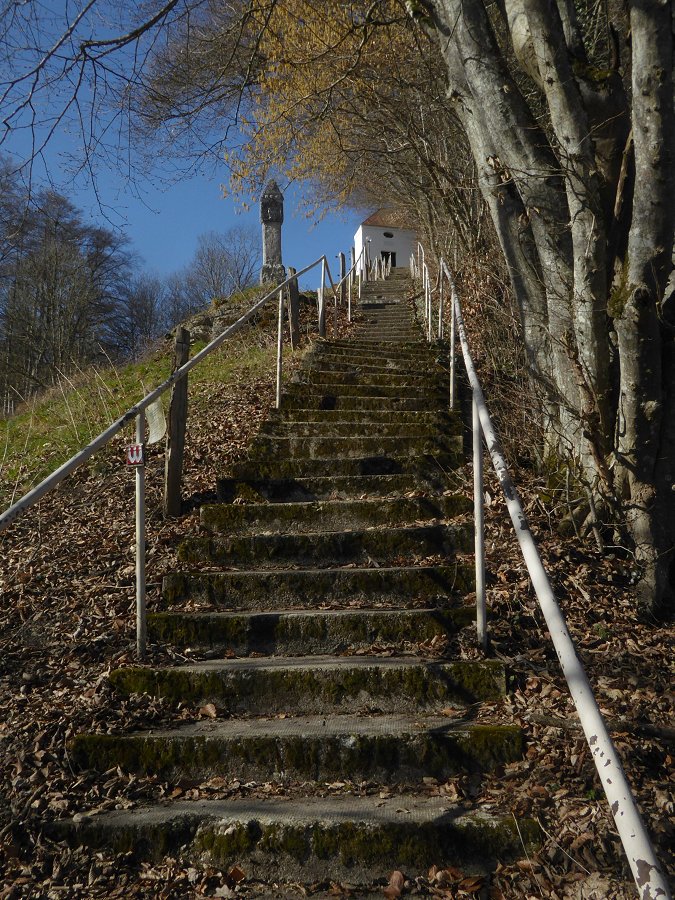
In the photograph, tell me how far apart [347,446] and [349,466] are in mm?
349

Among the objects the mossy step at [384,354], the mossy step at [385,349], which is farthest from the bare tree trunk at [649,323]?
the mossy step at [385,349]

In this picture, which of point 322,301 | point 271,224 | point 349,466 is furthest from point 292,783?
point 271,224

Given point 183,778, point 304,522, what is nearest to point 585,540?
point 304,522

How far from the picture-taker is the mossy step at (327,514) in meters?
4.59

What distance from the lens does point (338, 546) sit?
4.21 metres

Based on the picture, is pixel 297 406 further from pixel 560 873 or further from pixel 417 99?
pixel 417 99

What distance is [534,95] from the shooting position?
22.9 ft

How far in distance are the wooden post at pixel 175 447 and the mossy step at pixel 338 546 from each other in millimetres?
763

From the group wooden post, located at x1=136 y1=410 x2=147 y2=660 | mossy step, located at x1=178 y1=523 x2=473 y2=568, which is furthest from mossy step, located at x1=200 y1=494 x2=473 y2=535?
wooden post, located at x1=136 y1=410 x2=147 y2=660

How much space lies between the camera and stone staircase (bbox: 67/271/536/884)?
2.43 meters

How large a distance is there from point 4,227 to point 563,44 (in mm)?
4228

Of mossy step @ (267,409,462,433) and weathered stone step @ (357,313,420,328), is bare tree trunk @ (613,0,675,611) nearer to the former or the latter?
mossy step @ (267,409,462,433)

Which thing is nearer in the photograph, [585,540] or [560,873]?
[560,873]

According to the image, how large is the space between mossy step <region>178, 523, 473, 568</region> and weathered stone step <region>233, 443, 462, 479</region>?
107 cm
